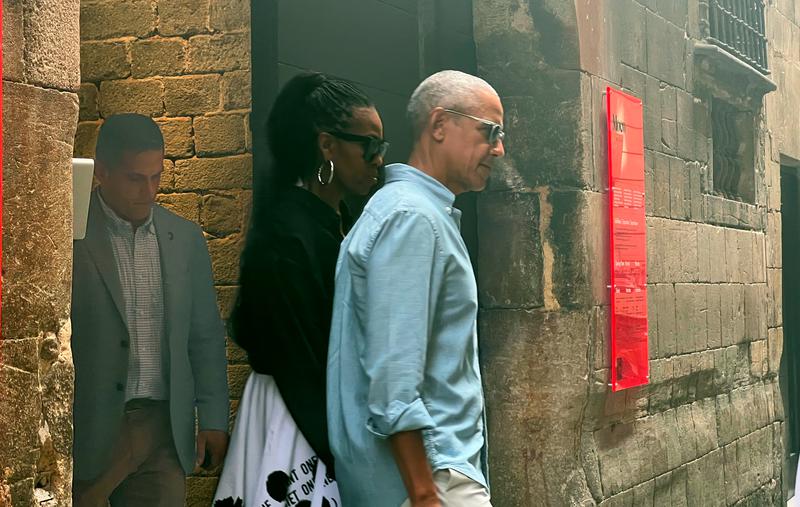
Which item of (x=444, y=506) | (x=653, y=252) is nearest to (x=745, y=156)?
(x=653, y=252)

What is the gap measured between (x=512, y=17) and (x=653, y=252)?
60.4 inches

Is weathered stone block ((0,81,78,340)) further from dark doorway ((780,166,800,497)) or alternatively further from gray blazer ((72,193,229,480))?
dark doorway ((780,166,800,497))

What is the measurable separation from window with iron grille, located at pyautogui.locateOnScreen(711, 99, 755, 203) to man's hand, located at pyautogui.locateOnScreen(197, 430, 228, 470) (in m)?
4.63

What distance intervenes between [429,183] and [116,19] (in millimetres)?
2289

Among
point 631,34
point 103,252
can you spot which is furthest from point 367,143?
point 631,34

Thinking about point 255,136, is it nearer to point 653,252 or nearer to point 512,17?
point 512,17

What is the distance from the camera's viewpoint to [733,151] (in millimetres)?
8305

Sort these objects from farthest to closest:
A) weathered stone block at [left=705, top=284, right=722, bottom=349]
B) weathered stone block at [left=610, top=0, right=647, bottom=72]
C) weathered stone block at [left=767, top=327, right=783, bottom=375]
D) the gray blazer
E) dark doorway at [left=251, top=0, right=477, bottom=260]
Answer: weathered stone block at [left=767, top=327, right=783, bottom=375]
weathered stone block at [left=705, top=284, right=722, bottom=349]
weathered stone block at [left=610, top=0, right=647, bottom=72]
dark doorway at [left=251, top=0, right=477, bottom=260]
the gray blazer

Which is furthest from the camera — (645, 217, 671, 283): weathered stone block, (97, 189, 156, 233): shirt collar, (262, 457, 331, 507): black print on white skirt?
(645, 217, 671, 283): weathered stone block

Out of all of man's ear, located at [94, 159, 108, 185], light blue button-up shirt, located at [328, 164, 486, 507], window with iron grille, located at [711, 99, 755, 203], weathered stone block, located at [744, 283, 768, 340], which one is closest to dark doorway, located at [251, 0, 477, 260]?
man's ear, located at [94, 159, 108, 185]

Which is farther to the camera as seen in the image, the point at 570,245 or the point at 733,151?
the point at 733,151

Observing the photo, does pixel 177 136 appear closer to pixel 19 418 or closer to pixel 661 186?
pixel 19 418

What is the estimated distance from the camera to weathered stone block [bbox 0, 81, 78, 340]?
8.74ft

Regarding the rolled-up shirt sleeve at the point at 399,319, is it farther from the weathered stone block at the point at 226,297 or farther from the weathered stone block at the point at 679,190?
the weathered stone block at the point at 679,190
